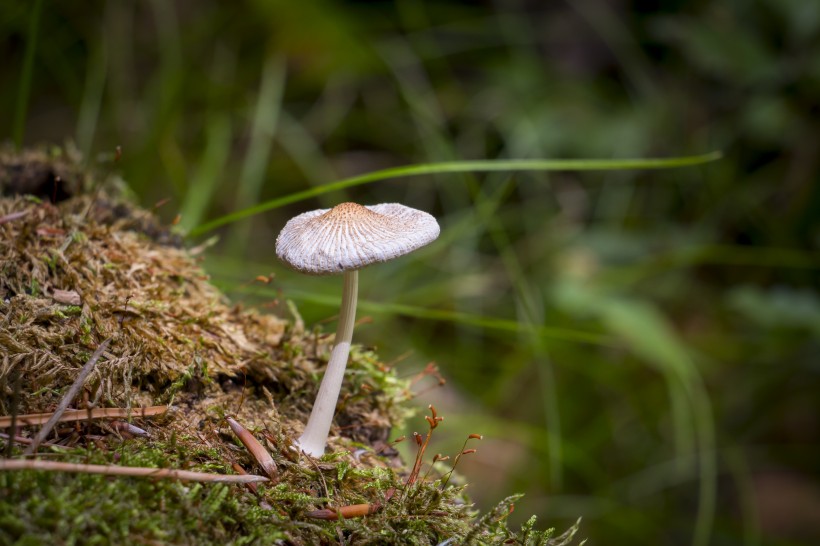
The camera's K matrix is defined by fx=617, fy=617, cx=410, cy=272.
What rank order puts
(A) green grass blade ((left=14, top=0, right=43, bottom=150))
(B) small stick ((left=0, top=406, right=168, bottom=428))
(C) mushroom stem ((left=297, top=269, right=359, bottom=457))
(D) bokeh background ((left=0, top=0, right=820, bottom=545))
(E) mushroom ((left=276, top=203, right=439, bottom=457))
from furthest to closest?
(D) bokeh background ((left=0, top=0, right=820, bottom=545)) < (A) green grass blade ((left=14, top=0, right=43, bottom=150)) < (C) mushroom stem ((left=297, top=269, right=359, bottom=457)) < (E) mushroom ((left=276, top=203, right=439, bottom=457)) < (B) small stick ((left=0, top=406, right=168, bottom=428))

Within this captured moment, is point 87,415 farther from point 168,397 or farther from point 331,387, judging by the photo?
point 331,387

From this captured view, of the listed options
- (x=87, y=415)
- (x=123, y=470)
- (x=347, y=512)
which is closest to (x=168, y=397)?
(x=87, y=415)

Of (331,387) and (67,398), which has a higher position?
(67,398)

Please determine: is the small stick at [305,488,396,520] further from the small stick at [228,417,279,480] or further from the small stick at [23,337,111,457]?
the small stick at [23,337,111,457]

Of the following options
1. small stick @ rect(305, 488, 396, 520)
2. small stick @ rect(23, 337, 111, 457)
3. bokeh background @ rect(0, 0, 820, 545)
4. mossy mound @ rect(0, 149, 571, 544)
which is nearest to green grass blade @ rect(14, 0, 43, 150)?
mossy mound @ rect(0, 149, 571, 544)

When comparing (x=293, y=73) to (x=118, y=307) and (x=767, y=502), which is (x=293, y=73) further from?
(x=767, y=502)

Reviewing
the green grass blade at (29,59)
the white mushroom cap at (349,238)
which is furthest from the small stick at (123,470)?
the green grass blade at (29,59)

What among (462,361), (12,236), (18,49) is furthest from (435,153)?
(18,49)
